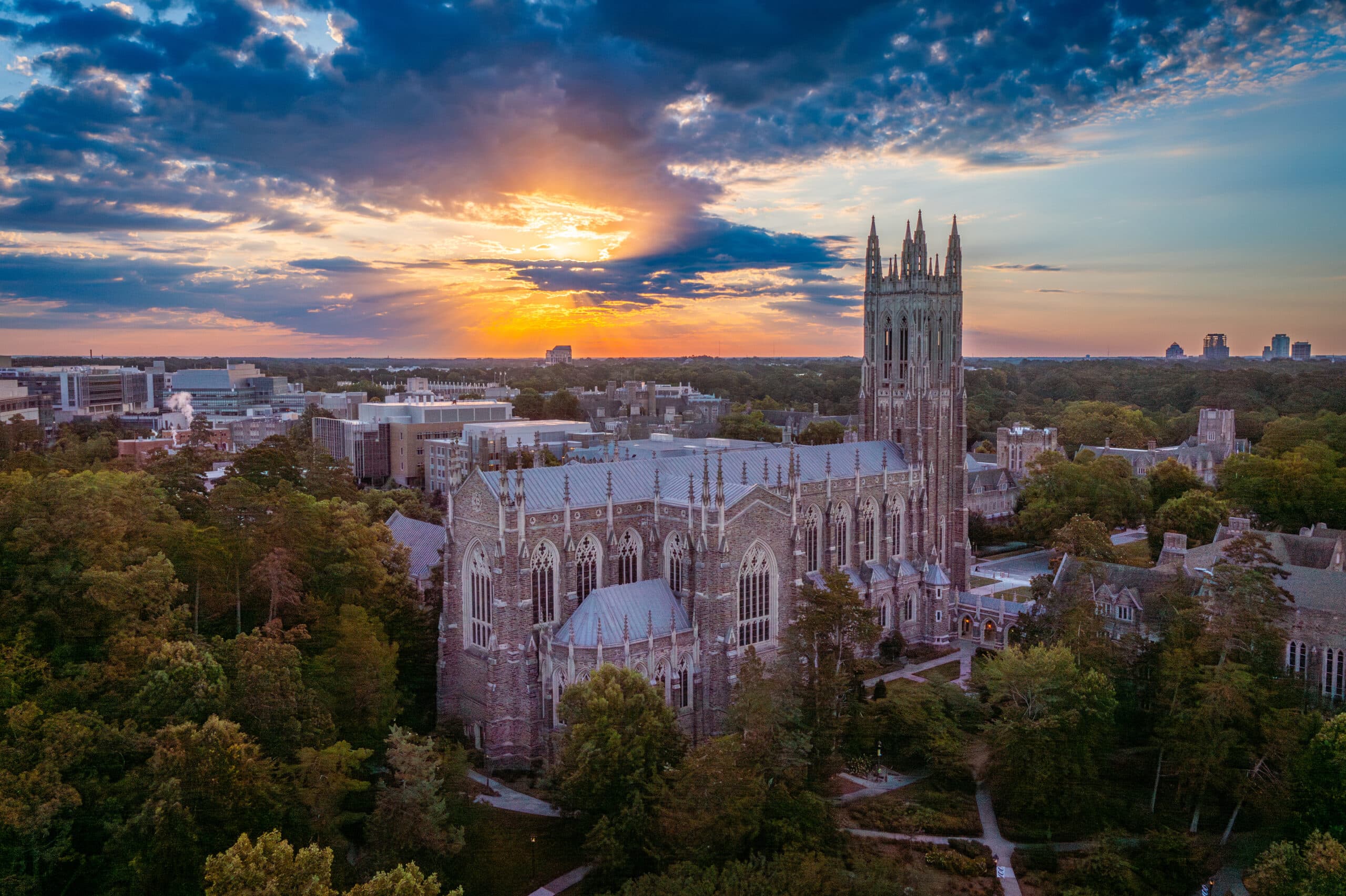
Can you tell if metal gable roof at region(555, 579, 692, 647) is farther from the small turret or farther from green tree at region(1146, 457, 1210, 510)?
green tree at region(1146, 457, 1210, 510)

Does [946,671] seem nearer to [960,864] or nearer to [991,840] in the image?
[991,840]

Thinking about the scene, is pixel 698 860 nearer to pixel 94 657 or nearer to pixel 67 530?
pixel 94 657

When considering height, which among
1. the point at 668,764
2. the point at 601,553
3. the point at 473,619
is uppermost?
the point at 601,553

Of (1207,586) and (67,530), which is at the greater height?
(67,530)

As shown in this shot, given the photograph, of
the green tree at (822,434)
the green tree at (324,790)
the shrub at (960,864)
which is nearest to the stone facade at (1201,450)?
the green tree at (822,434)

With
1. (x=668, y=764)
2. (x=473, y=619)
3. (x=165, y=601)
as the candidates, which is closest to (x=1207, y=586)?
(x=668, y=764)
